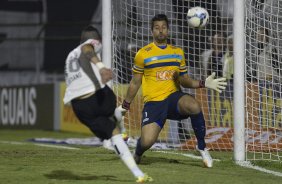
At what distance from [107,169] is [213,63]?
4.87 metres

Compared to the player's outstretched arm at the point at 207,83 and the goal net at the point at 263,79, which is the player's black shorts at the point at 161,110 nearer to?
the player's outstretched arm at the point at 207,83

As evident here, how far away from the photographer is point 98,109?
8984 millimetres

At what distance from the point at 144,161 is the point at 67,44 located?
1325 cm

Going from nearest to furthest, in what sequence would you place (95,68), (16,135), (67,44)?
(95,68), (16,135), (67,44)

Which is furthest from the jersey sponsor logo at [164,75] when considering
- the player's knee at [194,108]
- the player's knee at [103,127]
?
the player's knee at [103,127]

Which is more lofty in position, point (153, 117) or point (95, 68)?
point (95, 68)

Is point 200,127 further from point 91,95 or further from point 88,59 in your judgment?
point 88,59

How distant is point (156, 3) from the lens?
45.3 ft

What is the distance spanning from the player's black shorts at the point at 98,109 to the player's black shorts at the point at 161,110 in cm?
171

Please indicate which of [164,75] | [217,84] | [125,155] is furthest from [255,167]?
[125,155]

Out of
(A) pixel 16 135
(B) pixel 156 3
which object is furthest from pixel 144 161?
(A) pixel 16 135

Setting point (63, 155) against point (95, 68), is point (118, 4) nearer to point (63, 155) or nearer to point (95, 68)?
point (63, 155)

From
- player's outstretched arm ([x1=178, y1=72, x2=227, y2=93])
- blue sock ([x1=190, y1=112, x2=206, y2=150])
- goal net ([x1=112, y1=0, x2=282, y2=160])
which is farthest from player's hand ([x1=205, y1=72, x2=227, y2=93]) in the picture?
goal net ([x1=112, y1=0, x2=282, y2=160])

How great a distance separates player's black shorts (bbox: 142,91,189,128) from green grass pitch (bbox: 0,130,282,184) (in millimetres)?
580
